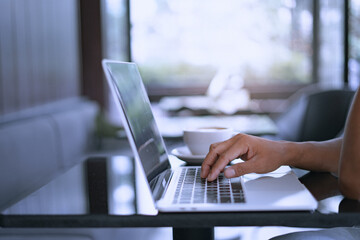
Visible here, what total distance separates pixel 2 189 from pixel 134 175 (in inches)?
28.0

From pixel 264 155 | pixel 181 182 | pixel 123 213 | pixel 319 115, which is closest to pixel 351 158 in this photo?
pixel 264 155

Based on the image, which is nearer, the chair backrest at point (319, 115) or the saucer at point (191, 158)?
the saucer at point (191, 158)

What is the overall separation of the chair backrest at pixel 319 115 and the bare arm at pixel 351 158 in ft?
5.79

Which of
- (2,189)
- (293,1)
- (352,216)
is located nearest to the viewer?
(352,216)

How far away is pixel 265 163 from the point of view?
0.97 meters

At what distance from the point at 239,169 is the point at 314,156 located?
0.78 feet

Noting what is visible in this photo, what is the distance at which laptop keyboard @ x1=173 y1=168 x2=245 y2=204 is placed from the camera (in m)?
0.78

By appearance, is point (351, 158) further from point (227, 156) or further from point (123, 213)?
point (123, 213)

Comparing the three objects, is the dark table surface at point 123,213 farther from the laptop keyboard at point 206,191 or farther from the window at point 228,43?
the window at point 228,43

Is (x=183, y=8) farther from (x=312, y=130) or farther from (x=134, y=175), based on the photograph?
(x=134, y=175)

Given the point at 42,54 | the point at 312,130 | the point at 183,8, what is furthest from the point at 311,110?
the point at 183,8

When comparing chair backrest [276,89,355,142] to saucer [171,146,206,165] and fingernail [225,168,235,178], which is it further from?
fingernail [225,168,235,178]

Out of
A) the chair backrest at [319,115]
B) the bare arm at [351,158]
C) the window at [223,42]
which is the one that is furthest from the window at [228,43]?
the bare arm at [351,158]

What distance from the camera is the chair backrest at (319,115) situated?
260 centimetres
